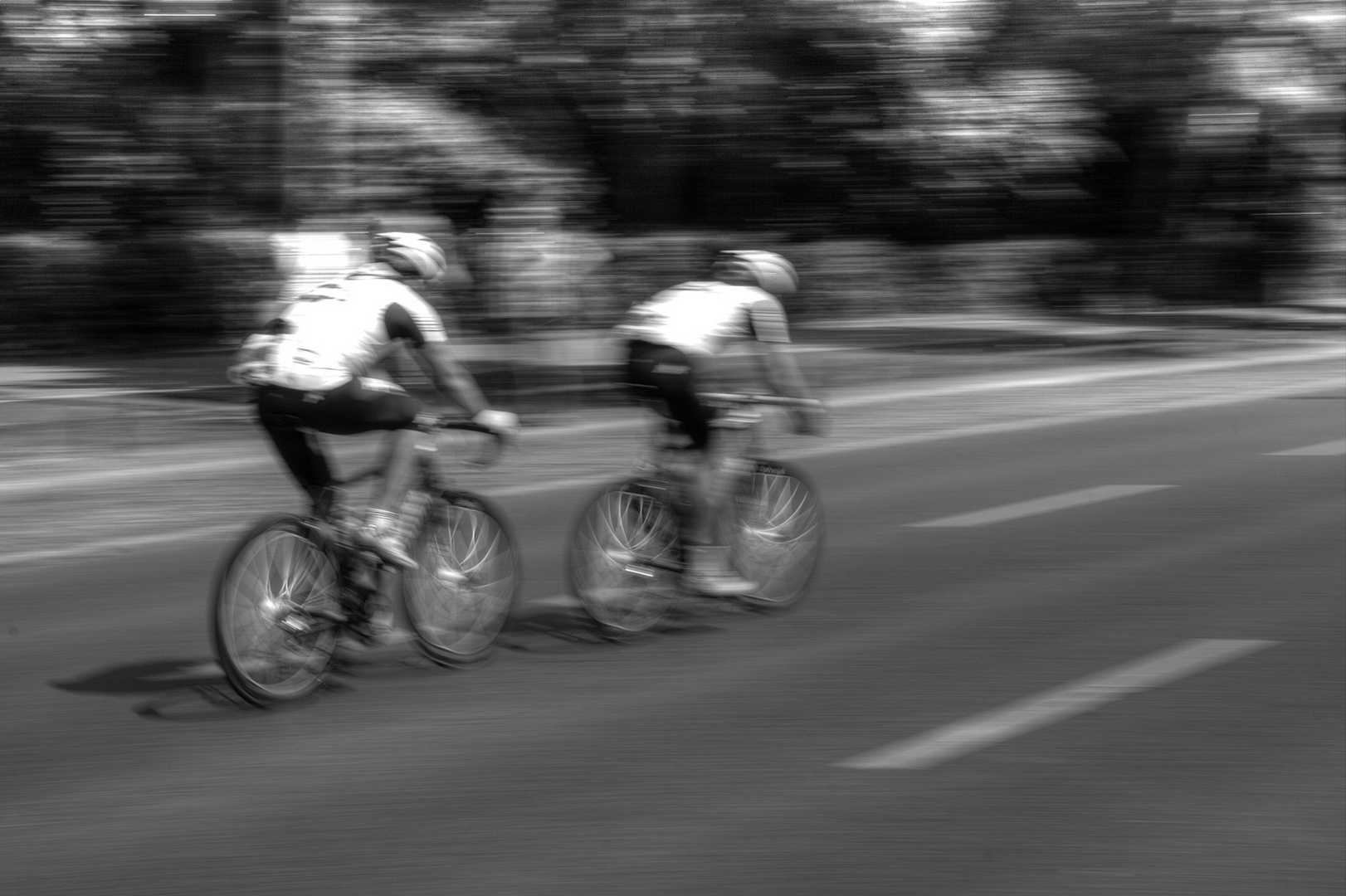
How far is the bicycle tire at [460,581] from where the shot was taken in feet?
22.9

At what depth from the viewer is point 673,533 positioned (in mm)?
7801

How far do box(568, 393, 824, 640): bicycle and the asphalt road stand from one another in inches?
7.0

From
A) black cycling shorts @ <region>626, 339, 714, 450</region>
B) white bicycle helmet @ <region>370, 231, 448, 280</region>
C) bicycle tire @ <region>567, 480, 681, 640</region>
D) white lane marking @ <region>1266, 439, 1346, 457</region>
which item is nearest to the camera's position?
white bicycle helmet @ <region>370, 231, 448, 280</region>

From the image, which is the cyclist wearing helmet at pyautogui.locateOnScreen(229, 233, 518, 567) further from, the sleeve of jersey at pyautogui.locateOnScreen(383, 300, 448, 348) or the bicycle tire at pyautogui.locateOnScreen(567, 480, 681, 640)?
the bicycle tire at pyautogui.locateOnScreen(567, 480, 681, 640)

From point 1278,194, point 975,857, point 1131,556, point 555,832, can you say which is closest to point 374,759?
point 555,832

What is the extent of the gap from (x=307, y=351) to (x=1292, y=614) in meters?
4.21

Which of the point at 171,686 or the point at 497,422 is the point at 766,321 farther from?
the point at 171,686

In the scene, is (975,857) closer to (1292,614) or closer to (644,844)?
(644,844)

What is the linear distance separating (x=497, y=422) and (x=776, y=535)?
6.42 feet

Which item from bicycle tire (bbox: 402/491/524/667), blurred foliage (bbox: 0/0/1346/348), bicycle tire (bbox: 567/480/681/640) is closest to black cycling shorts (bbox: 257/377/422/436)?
bicycle tire (bbox: 402/491/524/667)

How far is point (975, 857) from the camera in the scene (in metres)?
4.80

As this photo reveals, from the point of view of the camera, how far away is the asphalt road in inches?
188

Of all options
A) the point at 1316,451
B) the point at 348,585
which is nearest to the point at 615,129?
the point at 1316,451

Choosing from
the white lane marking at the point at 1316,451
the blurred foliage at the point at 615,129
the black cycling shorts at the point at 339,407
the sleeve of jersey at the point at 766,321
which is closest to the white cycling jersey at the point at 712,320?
the sleeve of jersey at the point at 766,321
